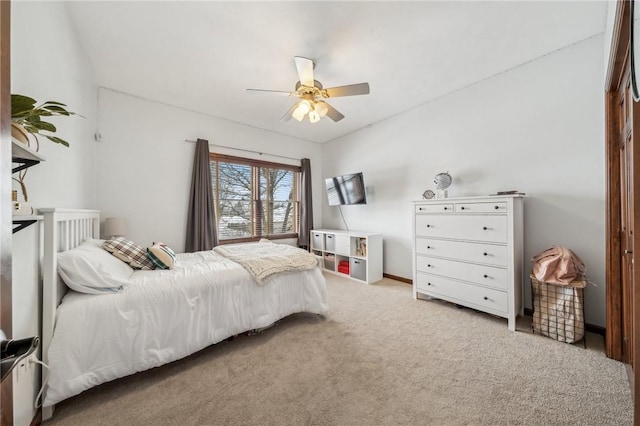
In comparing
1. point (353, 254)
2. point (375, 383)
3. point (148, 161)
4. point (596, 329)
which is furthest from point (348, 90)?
point (596, 329)

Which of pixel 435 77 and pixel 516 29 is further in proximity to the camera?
pixel 435 77

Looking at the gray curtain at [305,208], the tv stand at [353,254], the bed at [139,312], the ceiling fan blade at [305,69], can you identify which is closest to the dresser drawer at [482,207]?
the tv stand at [353,254]

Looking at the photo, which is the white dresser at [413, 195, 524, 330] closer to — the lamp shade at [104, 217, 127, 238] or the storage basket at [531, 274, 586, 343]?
the storage basket at [531, 274, 586, 343]

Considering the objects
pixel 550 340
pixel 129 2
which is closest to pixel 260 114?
pixel 129 2

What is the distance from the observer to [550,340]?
84.0 inches

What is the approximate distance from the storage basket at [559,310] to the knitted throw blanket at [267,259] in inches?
83.5

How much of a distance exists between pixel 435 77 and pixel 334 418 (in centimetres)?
341

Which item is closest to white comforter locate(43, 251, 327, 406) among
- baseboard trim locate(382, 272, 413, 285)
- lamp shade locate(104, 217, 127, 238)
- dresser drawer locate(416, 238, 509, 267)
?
lamp shade locate(104, 217, 127, 238)

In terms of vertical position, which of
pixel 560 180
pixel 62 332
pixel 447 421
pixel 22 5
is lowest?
pixel 447 421

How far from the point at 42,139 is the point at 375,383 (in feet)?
8.97

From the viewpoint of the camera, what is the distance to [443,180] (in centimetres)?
311

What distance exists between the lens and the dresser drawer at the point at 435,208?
278 centimetres

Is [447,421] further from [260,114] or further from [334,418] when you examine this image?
[260,114]

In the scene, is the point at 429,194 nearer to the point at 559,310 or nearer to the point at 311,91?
the point at 559,310
